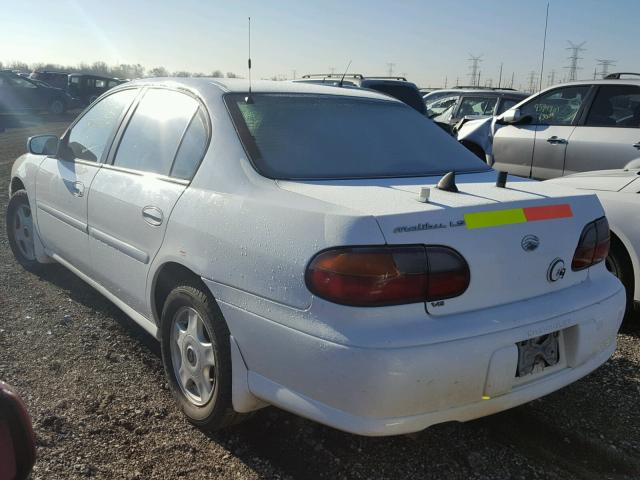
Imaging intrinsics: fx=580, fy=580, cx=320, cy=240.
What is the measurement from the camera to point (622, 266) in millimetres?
3818

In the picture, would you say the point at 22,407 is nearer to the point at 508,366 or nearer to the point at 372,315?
the point at 372,315

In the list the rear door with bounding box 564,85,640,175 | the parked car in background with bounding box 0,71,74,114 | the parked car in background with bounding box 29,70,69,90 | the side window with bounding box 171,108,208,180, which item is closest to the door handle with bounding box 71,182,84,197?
the side window with bounding box 171,108,208,180

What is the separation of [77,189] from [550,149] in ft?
16.9

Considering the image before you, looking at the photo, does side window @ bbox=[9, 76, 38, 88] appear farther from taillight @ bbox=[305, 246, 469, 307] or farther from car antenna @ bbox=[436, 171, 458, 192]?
taillight @ bbox=[305, 246, 469, 307]

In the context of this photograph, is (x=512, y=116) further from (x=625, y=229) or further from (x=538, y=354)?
(x=538, y=354)

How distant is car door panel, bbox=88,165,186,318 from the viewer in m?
2.82

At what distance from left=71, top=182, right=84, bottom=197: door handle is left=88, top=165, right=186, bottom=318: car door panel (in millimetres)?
183

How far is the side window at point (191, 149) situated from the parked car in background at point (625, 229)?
7.61 ft

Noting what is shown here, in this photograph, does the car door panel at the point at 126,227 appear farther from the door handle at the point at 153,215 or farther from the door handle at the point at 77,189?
the door handle at the point at 77,189

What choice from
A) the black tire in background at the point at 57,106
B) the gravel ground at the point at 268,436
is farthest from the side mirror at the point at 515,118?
the black tire in background at the point at 57,106

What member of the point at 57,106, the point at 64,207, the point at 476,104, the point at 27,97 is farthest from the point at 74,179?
the point at 57,106

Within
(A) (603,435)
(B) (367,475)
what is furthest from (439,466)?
(A) (603,435)

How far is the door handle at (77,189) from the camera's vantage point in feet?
11.8

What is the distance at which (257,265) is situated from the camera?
2.19 metres
